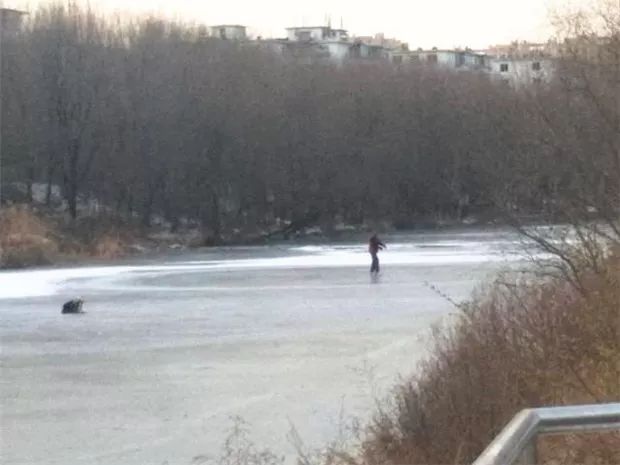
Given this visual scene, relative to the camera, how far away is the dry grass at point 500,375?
10.7 meters

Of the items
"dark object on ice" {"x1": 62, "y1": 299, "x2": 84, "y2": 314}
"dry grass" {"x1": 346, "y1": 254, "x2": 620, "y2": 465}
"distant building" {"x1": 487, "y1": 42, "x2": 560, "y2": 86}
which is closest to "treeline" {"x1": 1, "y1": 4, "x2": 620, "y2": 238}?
"dark object on ice" {"x1": 62, "y1": 299, "x2": 84, "y2": 314}

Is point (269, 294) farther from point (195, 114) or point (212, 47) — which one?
point (212, 47)

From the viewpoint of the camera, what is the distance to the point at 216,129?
74062 millimetres

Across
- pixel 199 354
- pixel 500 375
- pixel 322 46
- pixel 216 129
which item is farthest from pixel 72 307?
pixel 322 46

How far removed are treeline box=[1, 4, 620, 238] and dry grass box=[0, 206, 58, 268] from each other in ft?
41.2

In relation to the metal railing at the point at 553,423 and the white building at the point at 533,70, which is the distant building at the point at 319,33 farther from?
the metal railing at the point at 553,423

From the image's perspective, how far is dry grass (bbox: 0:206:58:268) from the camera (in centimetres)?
4819

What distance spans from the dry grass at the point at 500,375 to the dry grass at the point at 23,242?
3689 cm

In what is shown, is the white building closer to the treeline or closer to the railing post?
the railing post

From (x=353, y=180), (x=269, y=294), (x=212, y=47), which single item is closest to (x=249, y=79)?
(x=212, y=47)

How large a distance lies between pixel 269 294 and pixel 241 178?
134 feet

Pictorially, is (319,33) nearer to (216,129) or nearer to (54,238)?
(216,129)

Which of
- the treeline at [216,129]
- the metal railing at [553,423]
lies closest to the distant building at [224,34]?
the treeline at [216,129]

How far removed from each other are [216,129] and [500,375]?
63452 mm
